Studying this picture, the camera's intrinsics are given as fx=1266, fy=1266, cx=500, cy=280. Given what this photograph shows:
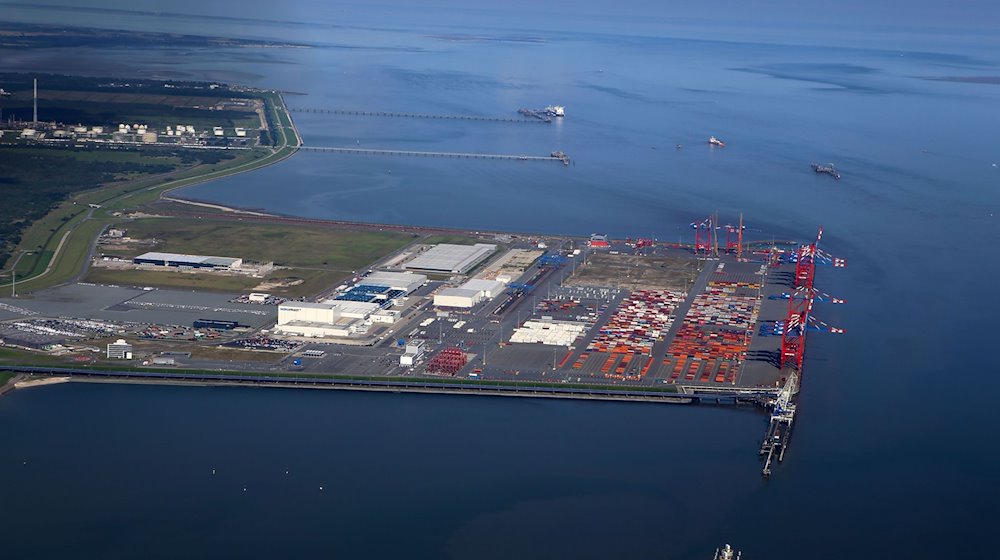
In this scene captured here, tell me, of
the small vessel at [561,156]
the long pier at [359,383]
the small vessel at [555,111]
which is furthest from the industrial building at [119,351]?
the small vessel at [555,111]

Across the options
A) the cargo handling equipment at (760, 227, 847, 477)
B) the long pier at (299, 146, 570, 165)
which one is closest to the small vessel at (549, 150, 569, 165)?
the long pier at (299, 146, 570, 165)

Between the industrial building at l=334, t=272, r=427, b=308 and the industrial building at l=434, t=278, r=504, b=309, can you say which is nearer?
the industrial building at l=334, t=272, r=427, b=308

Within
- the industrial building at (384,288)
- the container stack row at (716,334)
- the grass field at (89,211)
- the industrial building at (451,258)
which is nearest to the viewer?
the container stack row at (716,334)

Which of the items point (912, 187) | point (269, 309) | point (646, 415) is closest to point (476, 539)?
point (646, 415)

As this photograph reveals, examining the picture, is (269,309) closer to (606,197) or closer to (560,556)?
(560,556)

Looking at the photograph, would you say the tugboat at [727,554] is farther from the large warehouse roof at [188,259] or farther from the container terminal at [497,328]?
the large warehouse roof at [188,259]

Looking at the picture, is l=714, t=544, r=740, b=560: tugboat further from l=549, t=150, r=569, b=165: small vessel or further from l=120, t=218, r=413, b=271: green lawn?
l=549, t=150, r=569, b=165: small vessel
